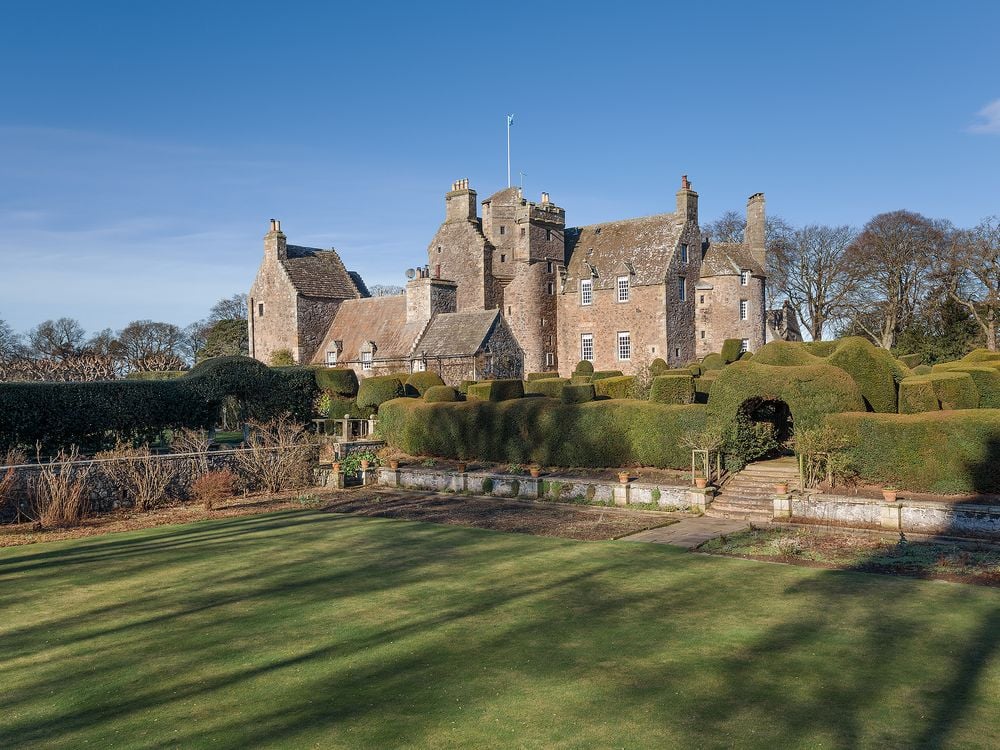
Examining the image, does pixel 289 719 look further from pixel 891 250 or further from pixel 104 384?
pixel 891 250

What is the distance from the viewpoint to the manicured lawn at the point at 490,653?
22.2ft

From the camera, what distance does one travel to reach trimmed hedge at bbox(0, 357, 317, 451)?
21969mm

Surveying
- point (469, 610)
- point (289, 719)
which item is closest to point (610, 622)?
point (469, 610)

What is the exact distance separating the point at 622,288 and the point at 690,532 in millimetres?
33546

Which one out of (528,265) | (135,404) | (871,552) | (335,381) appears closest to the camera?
(871,552)

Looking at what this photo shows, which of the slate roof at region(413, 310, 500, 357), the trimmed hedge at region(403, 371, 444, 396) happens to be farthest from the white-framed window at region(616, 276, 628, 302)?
the trimmed hedge at region(403, 371, 444, 396)

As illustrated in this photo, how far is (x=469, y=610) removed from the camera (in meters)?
10.4

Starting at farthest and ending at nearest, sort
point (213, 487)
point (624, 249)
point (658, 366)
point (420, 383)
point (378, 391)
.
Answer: point (624, 249)
point (658, 366)
point (420, 383)
point (378, 391)
point (213, 487)

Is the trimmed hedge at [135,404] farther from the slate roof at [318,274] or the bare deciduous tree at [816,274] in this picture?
the bare deciduous tree at [816,274]

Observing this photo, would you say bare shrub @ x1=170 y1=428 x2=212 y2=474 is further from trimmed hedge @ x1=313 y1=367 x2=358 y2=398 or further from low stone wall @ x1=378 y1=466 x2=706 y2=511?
trimmed hedge @ x1=313 y1=367 x2=358 y2=398

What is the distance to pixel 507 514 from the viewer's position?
1848 cm

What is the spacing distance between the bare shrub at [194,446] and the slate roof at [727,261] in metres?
33.6

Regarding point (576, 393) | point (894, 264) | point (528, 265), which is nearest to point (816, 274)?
point (894, 264)

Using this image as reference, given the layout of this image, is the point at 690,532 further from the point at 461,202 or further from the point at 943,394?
the point at 461,202
